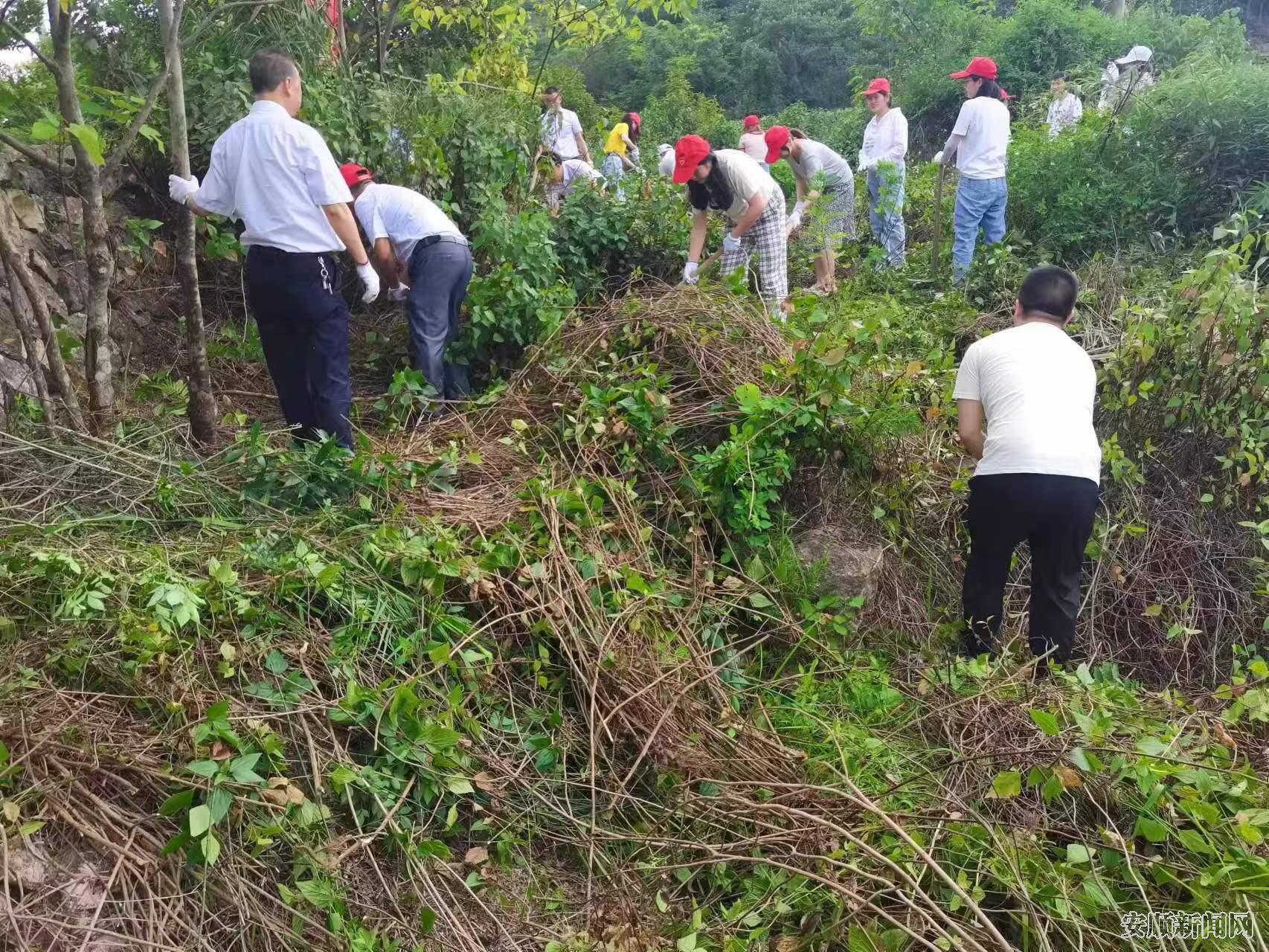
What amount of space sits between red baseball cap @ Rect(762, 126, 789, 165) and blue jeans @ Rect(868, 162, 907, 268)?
0.85 m

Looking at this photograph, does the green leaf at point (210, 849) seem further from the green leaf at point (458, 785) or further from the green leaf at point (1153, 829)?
the green leaf at point (1153, 829)

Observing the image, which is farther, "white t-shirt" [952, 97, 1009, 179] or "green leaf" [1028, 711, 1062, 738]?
"white t-shirt" [952, 97, 1009, 179]

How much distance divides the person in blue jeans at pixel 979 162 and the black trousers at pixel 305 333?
16.1ft

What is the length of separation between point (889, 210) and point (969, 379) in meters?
4.63

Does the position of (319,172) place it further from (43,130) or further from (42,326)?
(42,326)

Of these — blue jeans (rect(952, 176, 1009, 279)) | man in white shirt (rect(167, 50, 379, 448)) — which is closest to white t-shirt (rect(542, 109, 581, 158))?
blue jeans (rect(952, 176, 1009, 279))

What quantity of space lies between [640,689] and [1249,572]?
3.35 m

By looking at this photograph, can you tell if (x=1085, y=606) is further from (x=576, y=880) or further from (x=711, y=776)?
(x=576, y=880)

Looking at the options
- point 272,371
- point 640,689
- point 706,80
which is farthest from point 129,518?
Result: point 706,80

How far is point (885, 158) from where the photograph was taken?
28.9 feet

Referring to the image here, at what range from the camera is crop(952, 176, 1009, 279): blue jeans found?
7495 mm

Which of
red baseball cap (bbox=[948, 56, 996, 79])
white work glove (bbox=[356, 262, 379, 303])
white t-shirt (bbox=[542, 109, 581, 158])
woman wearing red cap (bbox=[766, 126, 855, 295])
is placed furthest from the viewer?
white t-shirt (bbox=[542, 109, 581, 158])

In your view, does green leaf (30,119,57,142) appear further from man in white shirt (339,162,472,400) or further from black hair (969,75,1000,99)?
black hair (969,75,1000,99)

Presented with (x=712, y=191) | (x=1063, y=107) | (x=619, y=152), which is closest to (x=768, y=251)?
(x=712, y=191)
